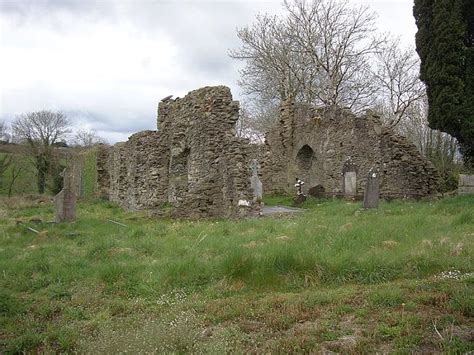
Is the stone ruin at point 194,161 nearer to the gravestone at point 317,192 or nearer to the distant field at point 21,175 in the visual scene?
the gravestone at point 317,192

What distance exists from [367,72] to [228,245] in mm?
26797

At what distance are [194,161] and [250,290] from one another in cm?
945

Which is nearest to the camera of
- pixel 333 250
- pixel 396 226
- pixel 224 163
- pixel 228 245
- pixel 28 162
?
pixel 333 250

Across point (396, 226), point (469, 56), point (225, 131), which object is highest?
point (469, 56)

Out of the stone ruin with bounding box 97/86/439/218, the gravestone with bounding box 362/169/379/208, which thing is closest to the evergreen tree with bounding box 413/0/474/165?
the stone ruin with bounding box 97/86/439/218

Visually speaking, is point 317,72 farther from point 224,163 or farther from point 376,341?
point 376,341

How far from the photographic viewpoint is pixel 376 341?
13.8ft

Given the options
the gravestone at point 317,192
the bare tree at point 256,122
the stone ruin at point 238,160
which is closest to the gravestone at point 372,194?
the stone ruin at point 238,160

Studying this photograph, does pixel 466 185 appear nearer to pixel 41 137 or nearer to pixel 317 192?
pixel 317 192

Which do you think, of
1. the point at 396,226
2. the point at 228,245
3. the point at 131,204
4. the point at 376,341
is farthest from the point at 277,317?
the point at 131,204

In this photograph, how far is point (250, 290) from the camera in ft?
20.1

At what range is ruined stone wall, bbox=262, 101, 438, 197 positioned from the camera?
1908 centimetres

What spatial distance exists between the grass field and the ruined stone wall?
971 cm

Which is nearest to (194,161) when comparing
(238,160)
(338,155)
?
(238,160)
